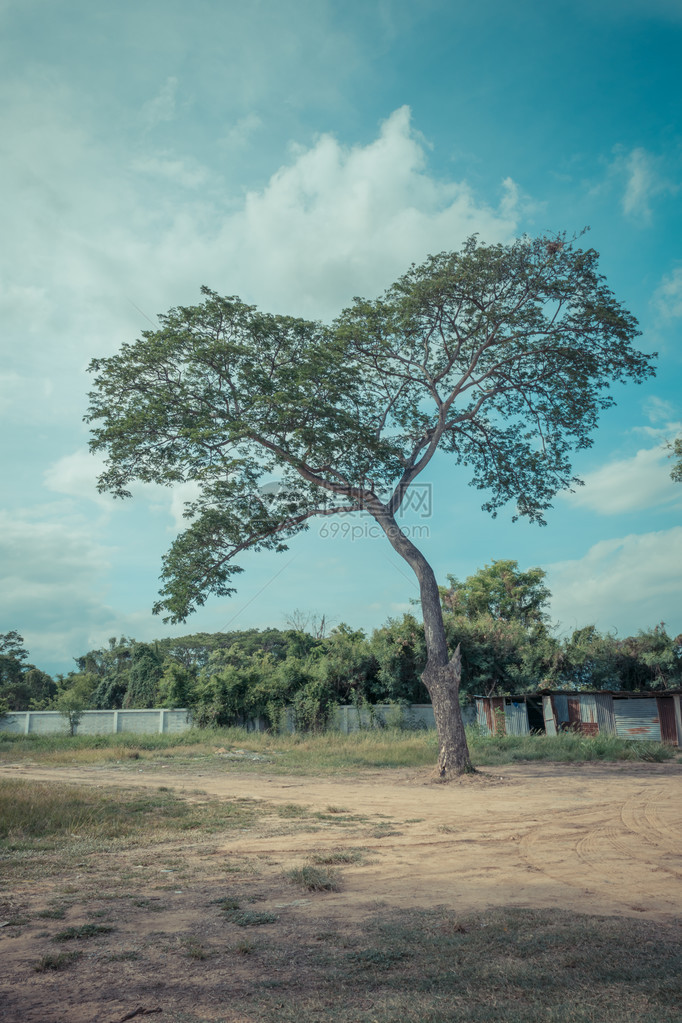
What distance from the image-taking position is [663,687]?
84.9ft

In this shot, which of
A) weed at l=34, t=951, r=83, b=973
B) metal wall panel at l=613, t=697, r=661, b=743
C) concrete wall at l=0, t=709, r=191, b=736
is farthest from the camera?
concrete wall at l=0, t=709, r=191, b=736

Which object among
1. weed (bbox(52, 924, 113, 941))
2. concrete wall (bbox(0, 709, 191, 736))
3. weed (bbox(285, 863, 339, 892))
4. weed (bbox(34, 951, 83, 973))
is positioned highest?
weed (bbox(34, 951, 83, 973))

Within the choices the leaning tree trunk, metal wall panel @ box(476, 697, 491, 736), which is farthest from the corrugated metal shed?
the leaning tree trunk

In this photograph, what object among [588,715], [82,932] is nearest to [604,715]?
[588,715]

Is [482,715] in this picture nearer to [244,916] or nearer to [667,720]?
[667,720]

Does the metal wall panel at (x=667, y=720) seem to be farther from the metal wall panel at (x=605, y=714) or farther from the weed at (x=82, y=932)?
the weed at (x=82, y=932)

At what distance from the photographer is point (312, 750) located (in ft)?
66.6

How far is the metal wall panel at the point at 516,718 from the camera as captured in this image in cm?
2223

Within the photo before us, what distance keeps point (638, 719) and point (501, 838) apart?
14.8 metres

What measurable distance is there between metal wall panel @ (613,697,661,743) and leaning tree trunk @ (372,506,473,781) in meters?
7.49

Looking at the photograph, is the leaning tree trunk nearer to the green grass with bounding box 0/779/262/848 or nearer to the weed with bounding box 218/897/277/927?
the green grass with bounding box 0/779/262/848

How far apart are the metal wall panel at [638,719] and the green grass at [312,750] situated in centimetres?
172

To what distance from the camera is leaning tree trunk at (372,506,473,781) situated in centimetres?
1482

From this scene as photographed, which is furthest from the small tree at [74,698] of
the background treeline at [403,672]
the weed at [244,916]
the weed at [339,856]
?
the weed at [244,916]
